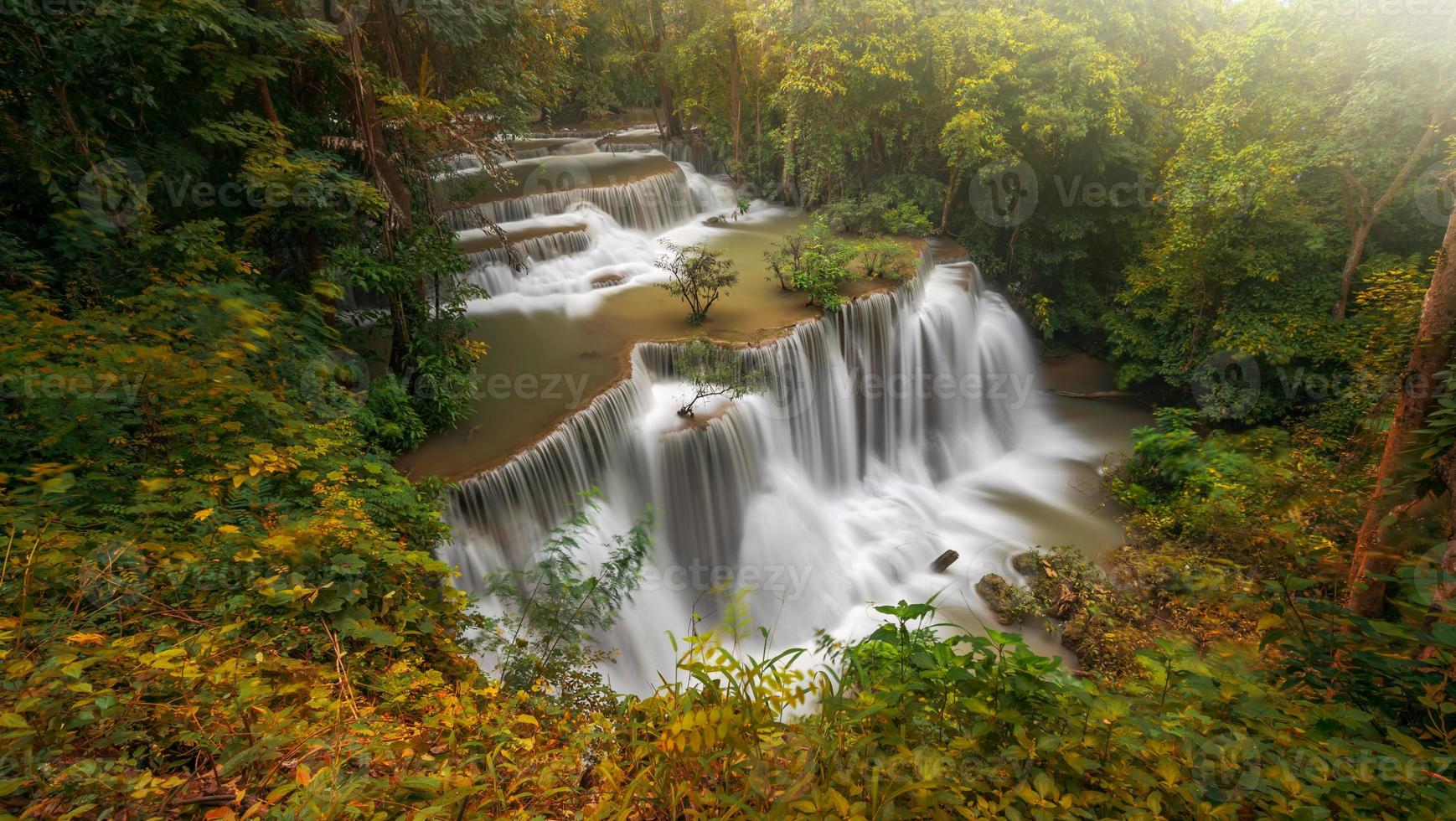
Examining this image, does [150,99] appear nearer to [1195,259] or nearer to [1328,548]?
[1328,548]

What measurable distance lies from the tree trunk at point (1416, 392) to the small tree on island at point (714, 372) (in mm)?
6053

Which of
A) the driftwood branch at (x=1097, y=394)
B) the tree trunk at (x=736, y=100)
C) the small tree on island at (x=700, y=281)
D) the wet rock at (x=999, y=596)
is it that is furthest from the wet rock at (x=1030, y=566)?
the tree trunk at (x=736, y=100)

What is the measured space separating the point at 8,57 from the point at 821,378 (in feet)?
29.4

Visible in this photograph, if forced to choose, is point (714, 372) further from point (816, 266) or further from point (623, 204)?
point (623, 204)

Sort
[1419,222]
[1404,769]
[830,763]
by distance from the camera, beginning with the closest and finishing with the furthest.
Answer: [1404,769] → [830,763] → [1419,222]

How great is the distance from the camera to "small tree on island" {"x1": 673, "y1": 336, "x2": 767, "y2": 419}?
8.43 meters

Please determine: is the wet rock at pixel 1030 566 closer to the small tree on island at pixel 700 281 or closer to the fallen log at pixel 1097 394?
the small tree on island at pixel 700 281

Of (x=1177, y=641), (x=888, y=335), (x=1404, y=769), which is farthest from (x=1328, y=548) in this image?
(x=888, y=335)

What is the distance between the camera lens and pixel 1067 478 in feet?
36.0

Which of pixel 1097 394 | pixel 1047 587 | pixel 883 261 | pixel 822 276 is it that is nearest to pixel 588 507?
pixel 1047 587

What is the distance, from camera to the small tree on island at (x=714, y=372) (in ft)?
27.7

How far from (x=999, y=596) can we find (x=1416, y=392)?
4724mm

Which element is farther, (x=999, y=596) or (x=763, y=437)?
(x=763, y=437)

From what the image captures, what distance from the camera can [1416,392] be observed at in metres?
3.89
